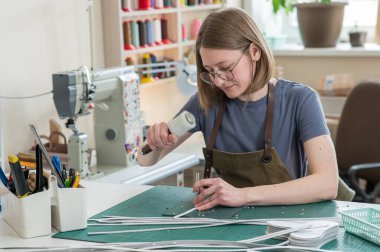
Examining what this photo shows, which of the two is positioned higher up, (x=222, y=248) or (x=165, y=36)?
(x=165, y=36)

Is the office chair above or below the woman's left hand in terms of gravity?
below

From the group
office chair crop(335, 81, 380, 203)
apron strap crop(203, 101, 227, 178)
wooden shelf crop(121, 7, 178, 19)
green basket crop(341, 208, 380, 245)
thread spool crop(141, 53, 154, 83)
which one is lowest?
office chair crop(335, 81, 380, 203)

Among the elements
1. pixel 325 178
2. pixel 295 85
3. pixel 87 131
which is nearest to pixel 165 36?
pixel 87 131

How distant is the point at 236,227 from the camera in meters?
1.67

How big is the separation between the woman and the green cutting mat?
0.13ft

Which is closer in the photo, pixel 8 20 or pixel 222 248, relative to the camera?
pixel 222 248

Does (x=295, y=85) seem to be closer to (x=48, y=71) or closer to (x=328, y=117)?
(x=48, y=71)

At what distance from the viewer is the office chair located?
3.29m

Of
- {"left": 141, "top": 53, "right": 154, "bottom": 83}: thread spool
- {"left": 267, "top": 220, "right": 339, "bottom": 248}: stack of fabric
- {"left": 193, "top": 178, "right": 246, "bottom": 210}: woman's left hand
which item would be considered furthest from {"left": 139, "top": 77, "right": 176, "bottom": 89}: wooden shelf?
{"left": 267, "top": 220, "right": 339, "bottom": 248}: stack of fabric

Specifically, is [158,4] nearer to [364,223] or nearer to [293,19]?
→ [293,19]

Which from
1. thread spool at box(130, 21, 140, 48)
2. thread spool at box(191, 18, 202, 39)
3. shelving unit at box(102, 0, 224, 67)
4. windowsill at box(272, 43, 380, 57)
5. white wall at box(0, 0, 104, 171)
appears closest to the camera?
white wall at box(0, 0, 104, 171)

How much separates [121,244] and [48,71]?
58.9 inches

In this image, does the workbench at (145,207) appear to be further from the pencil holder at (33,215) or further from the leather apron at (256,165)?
the leather apron at (256,165)

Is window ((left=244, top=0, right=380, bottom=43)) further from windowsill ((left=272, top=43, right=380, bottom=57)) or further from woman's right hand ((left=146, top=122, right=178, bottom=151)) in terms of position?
woman's right hand ((left=146, top=122, right=178, bottom=151))
